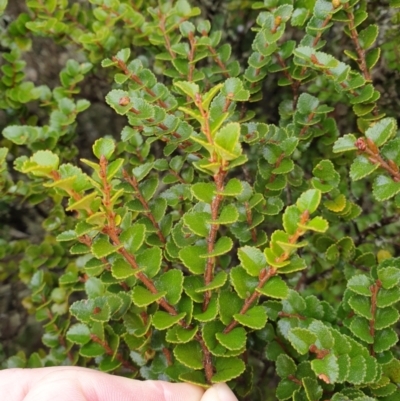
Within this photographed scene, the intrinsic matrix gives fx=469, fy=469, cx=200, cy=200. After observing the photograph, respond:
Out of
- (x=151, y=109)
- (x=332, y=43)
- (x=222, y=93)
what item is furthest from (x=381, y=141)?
(x=332, y=43)

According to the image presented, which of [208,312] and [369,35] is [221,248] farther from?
[369,35]

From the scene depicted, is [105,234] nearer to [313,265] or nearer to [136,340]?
[136,340]

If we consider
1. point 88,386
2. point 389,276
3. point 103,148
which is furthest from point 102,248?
point 389,276

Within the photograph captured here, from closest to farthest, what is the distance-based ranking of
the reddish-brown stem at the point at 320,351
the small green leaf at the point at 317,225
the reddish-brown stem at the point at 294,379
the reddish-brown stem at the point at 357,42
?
the small green leaf at the point at 317,225 < the reddish-brown stem at the point at 320,351 < the reddish-brown stem at the point at 294,379 < the reddish-brown stem at the point at 357,42

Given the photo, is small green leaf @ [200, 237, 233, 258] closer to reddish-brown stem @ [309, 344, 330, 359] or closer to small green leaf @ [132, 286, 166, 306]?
small green leaf @ [132, 286, 166, 306]

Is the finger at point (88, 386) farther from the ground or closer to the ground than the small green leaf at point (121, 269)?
closer to the ground

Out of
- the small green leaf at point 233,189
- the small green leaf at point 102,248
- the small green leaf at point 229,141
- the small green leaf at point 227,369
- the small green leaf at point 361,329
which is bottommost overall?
the small green leaf at point 227,369

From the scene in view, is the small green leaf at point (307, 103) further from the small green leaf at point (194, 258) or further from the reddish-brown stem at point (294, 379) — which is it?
the reddish-brown stem at point (294, 379)

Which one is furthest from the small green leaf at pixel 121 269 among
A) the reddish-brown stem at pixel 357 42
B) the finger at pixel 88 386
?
the reddish-brown stem at pixel 357 42
